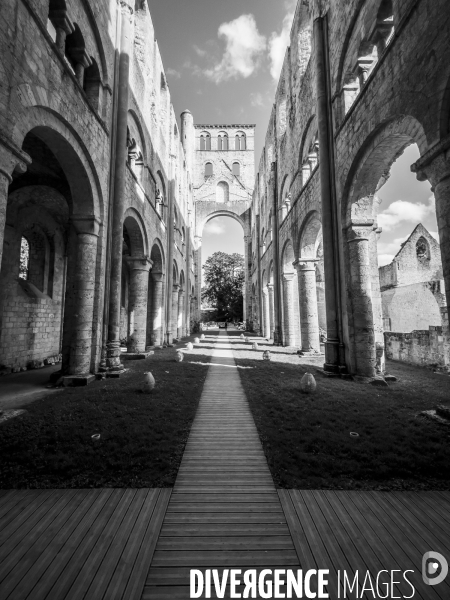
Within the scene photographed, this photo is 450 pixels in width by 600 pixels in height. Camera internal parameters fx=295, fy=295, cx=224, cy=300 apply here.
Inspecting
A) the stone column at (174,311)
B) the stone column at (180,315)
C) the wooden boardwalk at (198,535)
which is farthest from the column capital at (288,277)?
the wooden boardwalk at (198,535)

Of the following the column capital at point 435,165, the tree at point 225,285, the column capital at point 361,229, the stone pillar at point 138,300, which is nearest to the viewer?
the column capital at point 435,165

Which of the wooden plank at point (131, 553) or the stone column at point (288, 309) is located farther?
the stone column at point (288, 309)

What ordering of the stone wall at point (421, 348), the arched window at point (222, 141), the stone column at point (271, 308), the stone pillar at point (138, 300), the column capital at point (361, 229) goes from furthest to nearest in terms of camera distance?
the arched window at point (222, 141) < the stone column at point (271, 308) < the stone pillar at point (138, 300) < the stone wall at point (421, 348) < the column capital at point (361, 229)

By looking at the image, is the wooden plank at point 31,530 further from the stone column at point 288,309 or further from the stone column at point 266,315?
the stone column at point 266,315

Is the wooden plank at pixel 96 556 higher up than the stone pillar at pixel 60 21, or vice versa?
the stone pillar at pixel 60 21

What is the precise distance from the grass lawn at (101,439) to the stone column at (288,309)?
10.6 metres

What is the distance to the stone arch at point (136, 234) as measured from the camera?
455 inches

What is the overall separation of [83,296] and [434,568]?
7802 millimetres

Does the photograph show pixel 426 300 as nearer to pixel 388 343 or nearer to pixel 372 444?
pixel 388 343

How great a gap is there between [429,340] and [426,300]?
27.1ft

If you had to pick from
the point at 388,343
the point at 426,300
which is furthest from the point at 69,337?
the point at 426,300

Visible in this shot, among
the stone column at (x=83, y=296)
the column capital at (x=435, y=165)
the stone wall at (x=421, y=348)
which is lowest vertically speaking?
the stone wall at (x=421, y=348)

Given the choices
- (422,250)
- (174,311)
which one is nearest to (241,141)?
(422,250)

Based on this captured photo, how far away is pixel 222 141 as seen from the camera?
45125 mm
